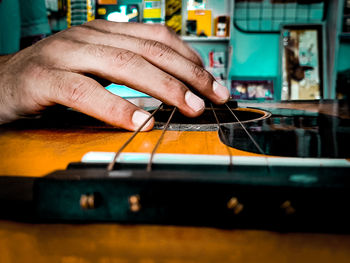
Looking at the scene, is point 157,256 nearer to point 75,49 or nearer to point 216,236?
point 216,236

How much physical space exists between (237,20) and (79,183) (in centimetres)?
278

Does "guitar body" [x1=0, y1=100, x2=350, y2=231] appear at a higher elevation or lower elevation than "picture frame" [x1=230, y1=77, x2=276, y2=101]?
higher

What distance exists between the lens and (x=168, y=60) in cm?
67

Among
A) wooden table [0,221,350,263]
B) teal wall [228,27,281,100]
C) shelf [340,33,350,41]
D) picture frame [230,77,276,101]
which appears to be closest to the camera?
wooden table [0,221,350,263]

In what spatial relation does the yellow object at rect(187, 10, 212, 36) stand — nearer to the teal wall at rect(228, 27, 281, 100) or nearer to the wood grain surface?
the teal wall at rect(228, 27, 281, 100)

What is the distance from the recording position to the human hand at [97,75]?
55cm

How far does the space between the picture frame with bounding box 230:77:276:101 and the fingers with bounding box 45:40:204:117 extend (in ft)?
6.73

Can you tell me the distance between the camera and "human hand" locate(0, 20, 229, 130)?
0.55 metres

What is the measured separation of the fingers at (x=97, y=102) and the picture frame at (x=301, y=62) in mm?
2186

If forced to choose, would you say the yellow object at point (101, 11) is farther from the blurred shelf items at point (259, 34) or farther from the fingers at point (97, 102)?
the fingers at point (97, 102)

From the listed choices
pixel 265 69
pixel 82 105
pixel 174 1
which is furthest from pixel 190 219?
pixel 265 69

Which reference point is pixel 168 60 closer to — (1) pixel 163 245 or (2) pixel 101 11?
(1) pixel 163 245

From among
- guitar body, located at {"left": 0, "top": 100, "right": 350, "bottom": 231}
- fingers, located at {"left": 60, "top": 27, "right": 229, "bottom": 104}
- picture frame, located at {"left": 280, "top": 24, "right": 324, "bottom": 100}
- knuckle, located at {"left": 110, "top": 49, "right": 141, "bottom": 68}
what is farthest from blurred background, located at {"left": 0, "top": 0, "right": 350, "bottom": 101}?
guitar body, located at {"left": 0, "top": 100, "right": 350, "bottom": 231}

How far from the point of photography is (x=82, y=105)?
55 cm
